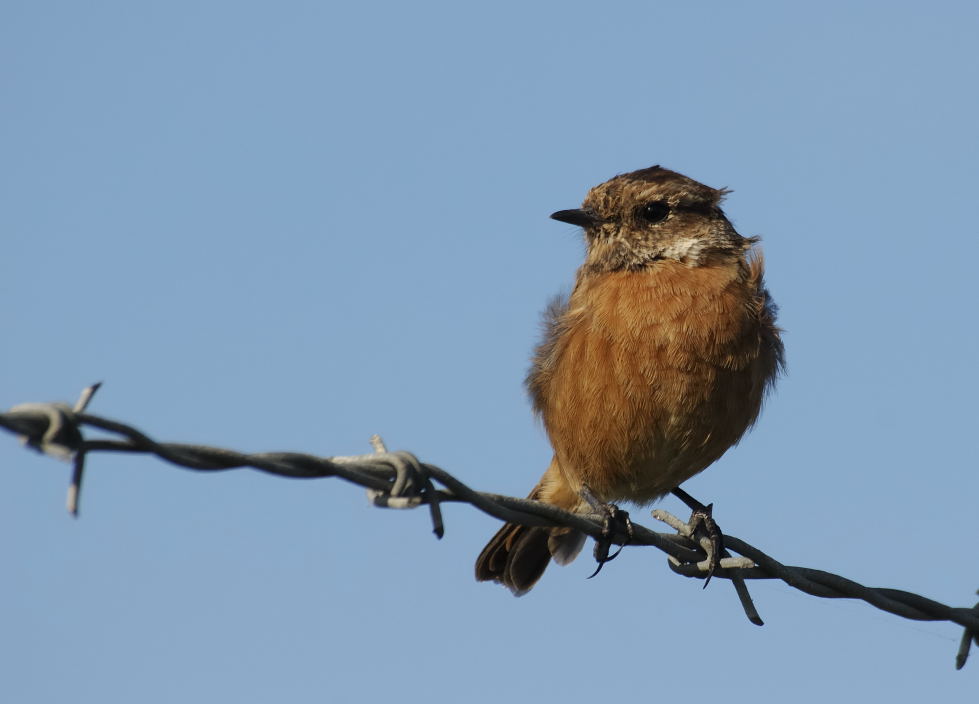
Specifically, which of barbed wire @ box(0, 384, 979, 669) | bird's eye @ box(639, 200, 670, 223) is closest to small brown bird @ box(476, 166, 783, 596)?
bird's eye @ box(639, 200, 670, 223)

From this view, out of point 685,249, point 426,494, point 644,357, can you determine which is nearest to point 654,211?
point 685,249

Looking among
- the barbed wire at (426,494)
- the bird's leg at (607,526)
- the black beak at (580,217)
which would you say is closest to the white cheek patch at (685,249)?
the black beak at (580,217)

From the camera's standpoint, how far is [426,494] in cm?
373

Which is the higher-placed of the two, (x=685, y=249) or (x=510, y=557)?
(x=685, y=249)

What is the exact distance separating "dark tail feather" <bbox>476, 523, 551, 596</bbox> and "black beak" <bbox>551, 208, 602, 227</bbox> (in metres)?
2.05

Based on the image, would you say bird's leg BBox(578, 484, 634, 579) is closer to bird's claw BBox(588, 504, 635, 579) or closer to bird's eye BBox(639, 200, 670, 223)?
bird's claw BBox(588, 504, 635, 579)

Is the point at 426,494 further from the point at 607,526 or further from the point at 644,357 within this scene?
the point at 644,357

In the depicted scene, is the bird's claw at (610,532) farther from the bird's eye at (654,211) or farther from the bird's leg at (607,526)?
the bird's eye at (654,211)

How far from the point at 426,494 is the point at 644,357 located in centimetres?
304

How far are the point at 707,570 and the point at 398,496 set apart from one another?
6.52 feet

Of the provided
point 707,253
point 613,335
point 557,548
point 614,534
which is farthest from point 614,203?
point 614,534

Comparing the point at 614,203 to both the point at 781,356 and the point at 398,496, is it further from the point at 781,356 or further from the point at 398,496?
the point at 398,496

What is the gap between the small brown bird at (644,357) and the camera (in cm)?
659

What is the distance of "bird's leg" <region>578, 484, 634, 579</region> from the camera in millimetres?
5039
